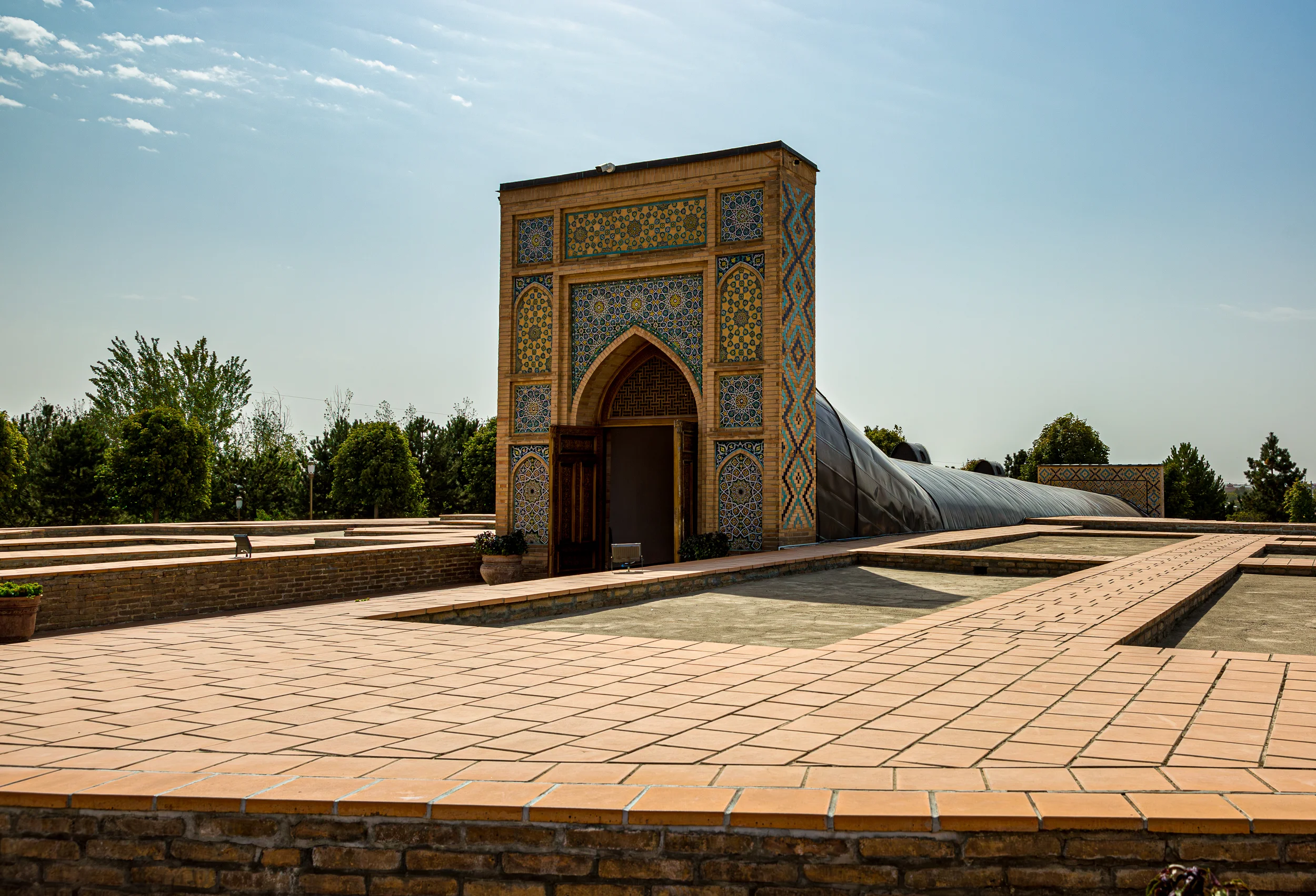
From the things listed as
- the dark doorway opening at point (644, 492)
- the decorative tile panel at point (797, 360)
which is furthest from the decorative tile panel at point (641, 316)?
the dark doorway opening at point (644, 492)

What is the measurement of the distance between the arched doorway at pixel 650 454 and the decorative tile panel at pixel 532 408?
2.27 feet

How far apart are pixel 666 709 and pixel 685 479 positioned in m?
8.01

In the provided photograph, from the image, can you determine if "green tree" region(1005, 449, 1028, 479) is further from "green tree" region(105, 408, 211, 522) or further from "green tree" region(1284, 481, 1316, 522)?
"green tree" region(105, 408, 211, 522)

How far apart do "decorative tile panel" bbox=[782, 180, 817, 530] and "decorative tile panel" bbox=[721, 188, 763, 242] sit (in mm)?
260

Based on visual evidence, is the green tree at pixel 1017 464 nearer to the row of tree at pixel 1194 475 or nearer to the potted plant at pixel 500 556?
the row of tree at pixel 1194 475

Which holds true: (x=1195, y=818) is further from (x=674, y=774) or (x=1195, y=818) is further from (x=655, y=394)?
(x=655, y=394)

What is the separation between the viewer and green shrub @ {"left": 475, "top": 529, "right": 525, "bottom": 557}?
38.5ft

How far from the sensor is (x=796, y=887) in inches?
94.0

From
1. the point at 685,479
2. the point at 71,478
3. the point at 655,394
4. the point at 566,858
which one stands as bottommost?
the point at 566,858

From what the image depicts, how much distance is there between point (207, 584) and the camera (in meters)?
7.56

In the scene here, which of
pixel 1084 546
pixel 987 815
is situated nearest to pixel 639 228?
pixel 1084 546

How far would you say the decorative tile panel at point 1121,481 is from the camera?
83.8ft

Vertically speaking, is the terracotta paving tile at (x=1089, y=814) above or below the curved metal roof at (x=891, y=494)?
below

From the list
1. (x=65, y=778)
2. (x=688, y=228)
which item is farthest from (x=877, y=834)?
(x=688, y=228)
